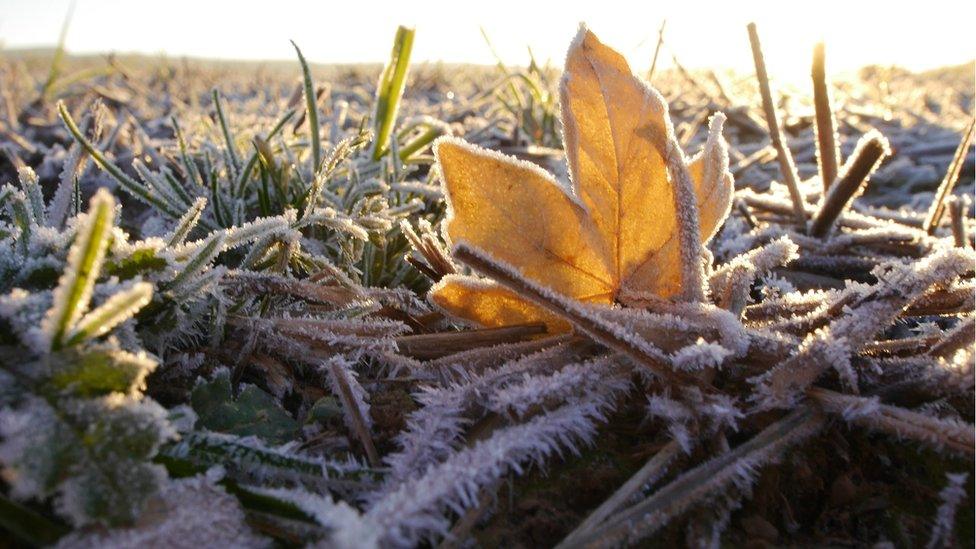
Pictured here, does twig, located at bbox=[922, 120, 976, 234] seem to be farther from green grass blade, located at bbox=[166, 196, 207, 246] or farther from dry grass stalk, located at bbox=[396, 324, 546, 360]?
green grass blade, located at bbox=[166, 196, 207, 246]

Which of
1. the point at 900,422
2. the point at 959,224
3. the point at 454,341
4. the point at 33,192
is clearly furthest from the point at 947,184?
the point at 33,192

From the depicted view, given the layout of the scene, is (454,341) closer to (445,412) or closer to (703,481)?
(445,412)

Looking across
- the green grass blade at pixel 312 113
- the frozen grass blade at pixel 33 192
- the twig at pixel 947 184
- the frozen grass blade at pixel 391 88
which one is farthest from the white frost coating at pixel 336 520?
the twig at pixel 947 184

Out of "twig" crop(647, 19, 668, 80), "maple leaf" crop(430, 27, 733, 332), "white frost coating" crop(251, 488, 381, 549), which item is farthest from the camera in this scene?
"twig" crop(647, 19, 668, 80)

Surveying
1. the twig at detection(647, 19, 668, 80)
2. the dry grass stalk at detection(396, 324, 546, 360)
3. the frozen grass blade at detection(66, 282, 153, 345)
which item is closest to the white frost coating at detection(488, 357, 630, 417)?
the dry grass stalk at detection(396, 324, 546, 360)

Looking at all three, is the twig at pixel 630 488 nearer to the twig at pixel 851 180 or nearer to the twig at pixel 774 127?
the twig at pixel 851 180

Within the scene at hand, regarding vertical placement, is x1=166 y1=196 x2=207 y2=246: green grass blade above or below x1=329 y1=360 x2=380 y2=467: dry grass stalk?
above

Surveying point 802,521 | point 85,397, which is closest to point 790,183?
point 802,521
